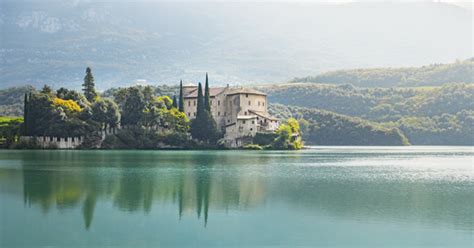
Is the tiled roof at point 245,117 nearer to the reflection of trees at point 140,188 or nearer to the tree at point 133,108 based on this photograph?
the tree at point 133,108

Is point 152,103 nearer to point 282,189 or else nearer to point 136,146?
point 136,146

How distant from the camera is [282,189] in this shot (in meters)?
31.1

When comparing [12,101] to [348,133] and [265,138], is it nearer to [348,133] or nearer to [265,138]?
[348,133]

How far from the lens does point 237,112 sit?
9638 cm

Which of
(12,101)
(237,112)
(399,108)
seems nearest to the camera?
(237,112)

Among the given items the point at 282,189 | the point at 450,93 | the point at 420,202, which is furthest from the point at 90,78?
the point at 450,93

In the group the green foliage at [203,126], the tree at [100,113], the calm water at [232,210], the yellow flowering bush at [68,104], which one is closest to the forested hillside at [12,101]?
the yellow flowering bush at [68,104]

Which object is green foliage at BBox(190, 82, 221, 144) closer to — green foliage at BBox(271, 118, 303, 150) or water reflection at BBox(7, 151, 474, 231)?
green foliage at BBox(271, 118, 303, 150)

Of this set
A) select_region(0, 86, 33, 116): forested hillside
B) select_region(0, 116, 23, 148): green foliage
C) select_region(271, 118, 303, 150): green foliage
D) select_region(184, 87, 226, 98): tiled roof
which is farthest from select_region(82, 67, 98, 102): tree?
select_region(0, 86, 33, 116): forested hillside

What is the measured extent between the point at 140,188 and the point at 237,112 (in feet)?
216

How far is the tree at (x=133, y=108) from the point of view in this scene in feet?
275

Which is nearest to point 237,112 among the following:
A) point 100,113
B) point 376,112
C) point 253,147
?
point 253,147

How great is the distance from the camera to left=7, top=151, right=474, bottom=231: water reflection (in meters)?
24.5

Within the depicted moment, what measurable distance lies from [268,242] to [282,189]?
39.9ft
